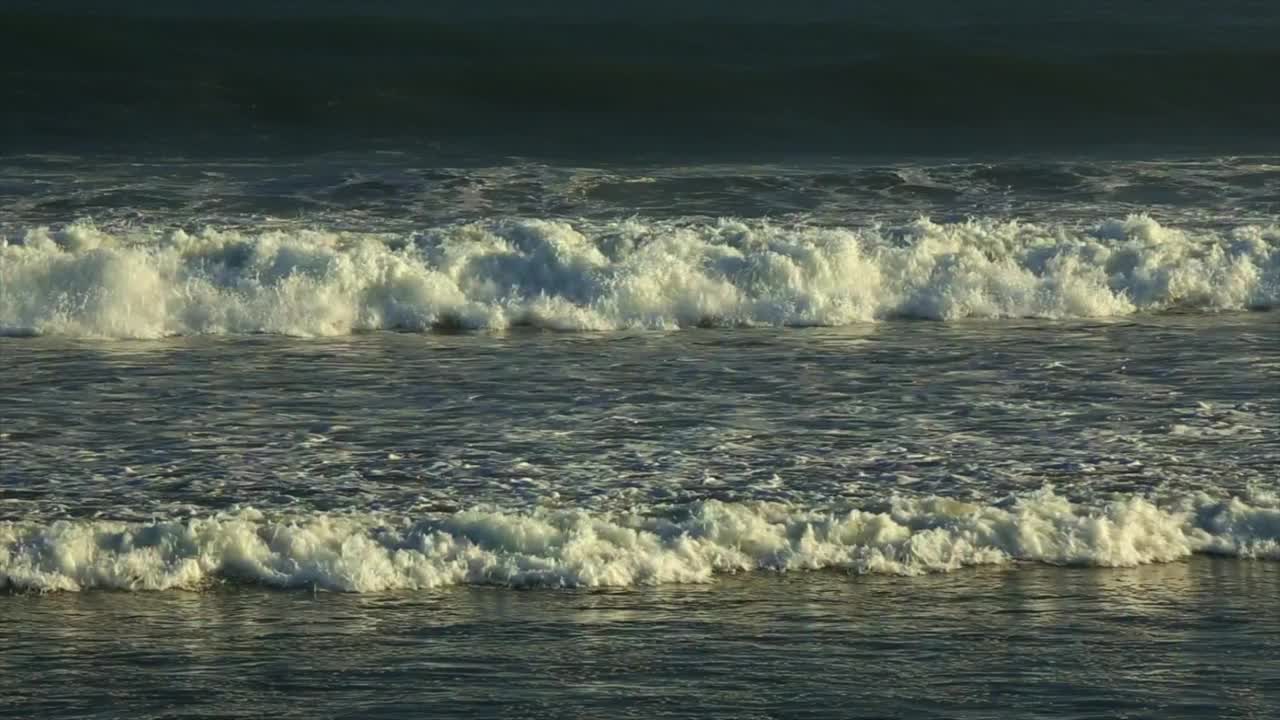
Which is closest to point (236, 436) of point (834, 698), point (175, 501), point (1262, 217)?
point (175, 501)

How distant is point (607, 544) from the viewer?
8367 mm

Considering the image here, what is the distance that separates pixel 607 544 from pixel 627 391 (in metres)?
3.51

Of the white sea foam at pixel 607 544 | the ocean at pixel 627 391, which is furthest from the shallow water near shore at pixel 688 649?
the white sea foam at pixel 607 544

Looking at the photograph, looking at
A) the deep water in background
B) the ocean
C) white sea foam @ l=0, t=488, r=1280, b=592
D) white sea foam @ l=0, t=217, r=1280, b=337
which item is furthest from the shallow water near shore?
the deep water in background

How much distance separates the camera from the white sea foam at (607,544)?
810 centimetres

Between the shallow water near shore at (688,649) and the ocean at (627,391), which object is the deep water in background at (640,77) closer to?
the ocean at (627,391)

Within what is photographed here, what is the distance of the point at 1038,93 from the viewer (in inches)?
1078

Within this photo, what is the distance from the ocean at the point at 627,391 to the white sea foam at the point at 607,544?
0.02m

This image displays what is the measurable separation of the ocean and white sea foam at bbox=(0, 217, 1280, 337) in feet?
0.14

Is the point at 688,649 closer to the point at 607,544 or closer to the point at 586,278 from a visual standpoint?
the point at 607,544

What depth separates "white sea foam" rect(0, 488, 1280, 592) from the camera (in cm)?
810

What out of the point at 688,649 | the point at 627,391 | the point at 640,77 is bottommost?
the point at 688,649

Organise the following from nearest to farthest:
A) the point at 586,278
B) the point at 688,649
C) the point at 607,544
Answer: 1. the point at 688,649
2. the point at 607,544
3. the point at 586,278

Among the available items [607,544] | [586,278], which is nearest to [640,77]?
[586,278]
